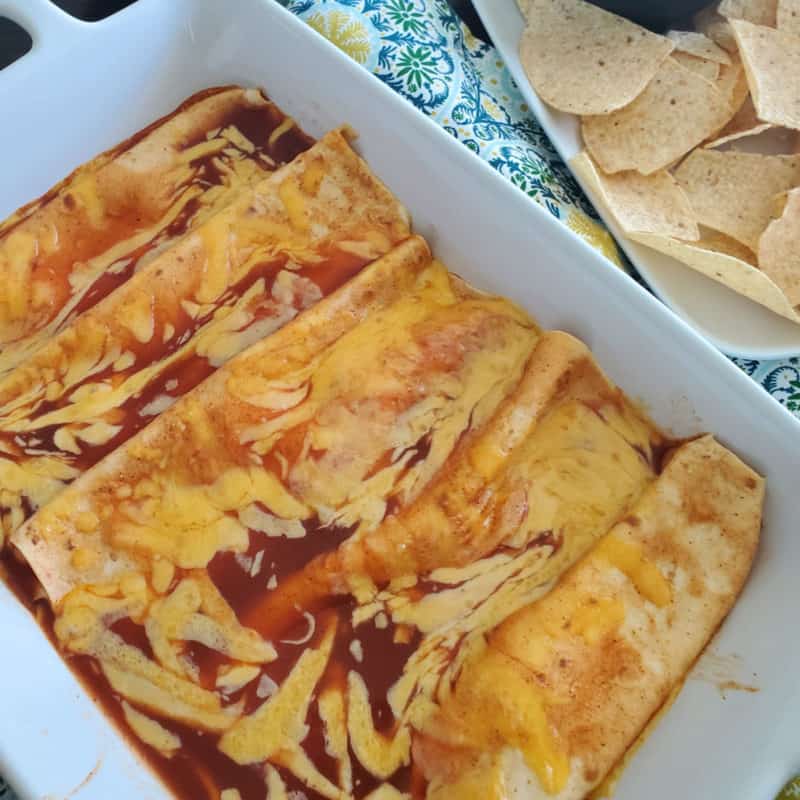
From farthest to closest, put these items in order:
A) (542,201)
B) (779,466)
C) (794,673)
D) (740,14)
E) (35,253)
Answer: (740,14) < (542,201) < (35,253) < (779,466) < (794,673)

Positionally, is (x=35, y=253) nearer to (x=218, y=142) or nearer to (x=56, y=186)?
(x=56, y=186)

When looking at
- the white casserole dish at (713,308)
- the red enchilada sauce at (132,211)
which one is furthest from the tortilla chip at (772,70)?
the red enchilada sauce at (132,211)

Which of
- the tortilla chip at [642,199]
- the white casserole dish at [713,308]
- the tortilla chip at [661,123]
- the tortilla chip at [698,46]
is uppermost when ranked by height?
the tortilla chip at [698,46]

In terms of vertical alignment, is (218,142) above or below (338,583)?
above

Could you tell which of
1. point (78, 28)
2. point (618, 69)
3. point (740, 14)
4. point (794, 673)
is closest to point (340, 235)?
point (78, 28)

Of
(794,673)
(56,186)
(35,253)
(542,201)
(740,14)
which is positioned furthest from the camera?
(740,14)

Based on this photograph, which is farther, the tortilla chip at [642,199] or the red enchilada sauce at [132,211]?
the tortilla chip at [642,199]

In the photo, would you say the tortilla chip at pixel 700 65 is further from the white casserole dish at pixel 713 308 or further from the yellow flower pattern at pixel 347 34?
the yellow flower pattern at pixel 347 34

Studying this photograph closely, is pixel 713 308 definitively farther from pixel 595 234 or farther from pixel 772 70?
pixel 772 70
